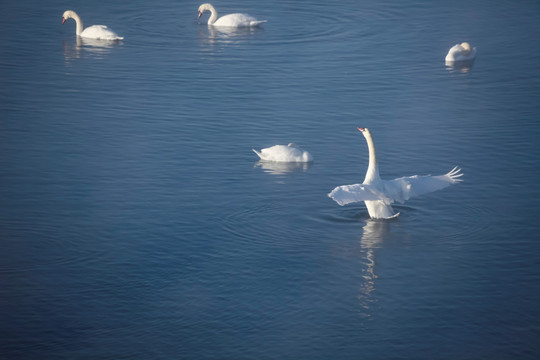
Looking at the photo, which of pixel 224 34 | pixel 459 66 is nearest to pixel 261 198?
pixel 459 66

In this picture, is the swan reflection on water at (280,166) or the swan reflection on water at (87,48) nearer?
the swan reflection on water at (280,166)

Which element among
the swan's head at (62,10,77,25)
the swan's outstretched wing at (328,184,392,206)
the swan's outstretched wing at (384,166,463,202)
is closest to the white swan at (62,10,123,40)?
the swan's head at (62,10,77,25)

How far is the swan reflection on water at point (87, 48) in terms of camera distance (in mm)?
39562

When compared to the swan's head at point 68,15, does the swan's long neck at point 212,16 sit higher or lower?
higher

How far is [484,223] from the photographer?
899 inches

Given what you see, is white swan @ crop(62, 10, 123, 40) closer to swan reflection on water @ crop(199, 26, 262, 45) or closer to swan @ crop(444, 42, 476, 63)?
swan reflection on water @ crop(199, 26, 262, 45)

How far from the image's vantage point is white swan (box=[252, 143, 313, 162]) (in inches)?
1057

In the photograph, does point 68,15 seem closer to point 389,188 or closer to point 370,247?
point 389,188

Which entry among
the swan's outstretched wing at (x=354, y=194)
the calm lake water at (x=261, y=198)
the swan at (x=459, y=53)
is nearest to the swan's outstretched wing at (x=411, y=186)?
the swan's outstretched wing at (x=354, y=194)

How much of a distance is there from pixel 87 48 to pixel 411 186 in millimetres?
21534

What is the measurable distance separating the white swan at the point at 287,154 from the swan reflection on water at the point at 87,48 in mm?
14439

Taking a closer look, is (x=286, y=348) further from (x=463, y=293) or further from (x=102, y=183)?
(x=102, y=183)

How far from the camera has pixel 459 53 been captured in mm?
38125

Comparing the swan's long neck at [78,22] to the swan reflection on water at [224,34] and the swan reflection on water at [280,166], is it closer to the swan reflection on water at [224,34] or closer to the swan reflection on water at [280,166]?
the swan reflection on water at [224,34]
